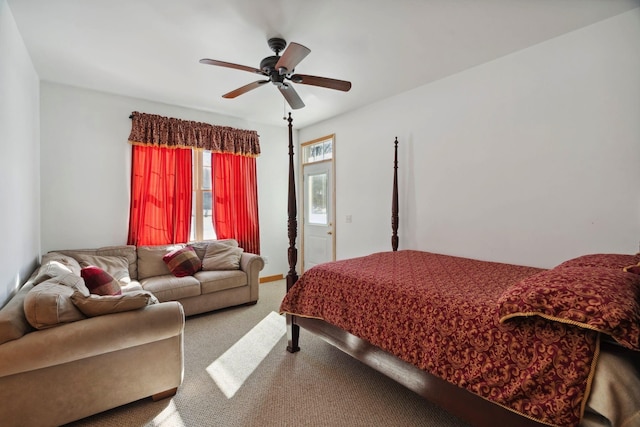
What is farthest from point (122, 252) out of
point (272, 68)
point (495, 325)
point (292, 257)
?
point (495, 325)

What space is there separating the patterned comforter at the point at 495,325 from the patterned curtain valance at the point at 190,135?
306cm

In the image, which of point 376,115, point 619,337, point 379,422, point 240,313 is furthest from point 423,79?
point 240,313

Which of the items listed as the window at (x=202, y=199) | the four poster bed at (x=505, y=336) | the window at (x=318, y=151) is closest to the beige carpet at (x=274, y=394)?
the four poster bed at (x=505, y=336)

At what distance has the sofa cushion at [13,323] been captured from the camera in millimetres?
1570

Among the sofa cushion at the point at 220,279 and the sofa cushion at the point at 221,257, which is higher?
the sofa cushion at the point at 221,257

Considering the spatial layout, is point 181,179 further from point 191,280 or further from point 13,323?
point 13,323

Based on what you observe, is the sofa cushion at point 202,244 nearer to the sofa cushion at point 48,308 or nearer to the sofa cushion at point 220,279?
the sofa cushion at point 220,279

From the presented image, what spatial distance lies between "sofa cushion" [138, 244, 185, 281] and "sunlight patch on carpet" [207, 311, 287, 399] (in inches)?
58.9

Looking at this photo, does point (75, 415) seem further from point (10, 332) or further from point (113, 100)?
point (113, 100)

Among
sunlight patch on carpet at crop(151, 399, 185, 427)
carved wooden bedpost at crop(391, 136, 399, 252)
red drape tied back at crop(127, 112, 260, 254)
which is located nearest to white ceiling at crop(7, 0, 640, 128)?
red drape tied back at crop(127, 112, 260, 254)

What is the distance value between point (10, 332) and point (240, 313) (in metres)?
2.27

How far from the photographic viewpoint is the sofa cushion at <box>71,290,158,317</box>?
186 cm

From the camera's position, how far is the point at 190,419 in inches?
73.0

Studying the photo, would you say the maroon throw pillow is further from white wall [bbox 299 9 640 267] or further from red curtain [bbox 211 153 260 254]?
white wall [bbox 299 9 640 267]
